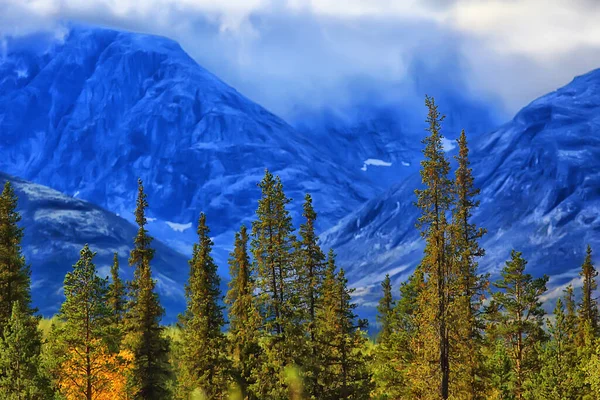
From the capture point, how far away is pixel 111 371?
1875 inches

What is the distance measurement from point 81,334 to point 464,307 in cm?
2028

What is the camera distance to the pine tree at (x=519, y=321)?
53219mm

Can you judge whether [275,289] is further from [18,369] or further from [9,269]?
[9,269]

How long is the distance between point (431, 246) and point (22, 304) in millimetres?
25980

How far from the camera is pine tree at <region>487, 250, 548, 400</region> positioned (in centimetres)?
5322

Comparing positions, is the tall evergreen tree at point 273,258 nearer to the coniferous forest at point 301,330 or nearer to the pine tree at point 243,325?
the coniferous forest at point 301,330

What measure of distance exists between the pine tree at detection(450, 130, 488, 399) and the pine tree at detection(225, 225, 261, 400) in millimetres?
10408

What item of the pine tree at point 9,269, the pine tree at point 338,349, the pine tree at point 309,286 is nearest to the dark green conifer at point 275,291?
the pine tree at point 309,286

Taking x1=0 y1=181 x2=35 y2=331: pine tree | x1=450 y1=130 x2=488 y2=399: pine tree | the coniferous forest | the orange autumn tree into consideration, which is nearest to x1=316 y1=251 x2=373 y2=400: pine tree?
A: the coniferous forest

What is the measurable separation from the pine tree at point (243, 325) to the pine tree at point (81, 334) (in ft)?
24.5

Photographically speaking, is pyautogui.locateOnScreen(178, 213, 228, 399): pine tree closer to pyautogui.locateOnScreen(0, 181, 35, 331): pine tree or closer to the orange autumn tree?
the orange autumn tree

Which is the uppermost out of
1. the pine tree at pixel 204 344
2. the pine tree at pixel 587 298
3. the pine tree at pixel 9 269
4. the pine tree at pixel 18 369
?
the pine tree at pixel 587 298

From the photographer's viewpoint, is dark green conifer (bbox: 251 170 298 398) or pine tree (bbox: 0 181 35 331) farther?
pine tree (bbox: 0 181 35 331)

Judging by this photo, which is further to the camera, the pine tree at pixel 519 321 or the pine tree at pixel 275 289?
the pine tree at pixel 519 321
